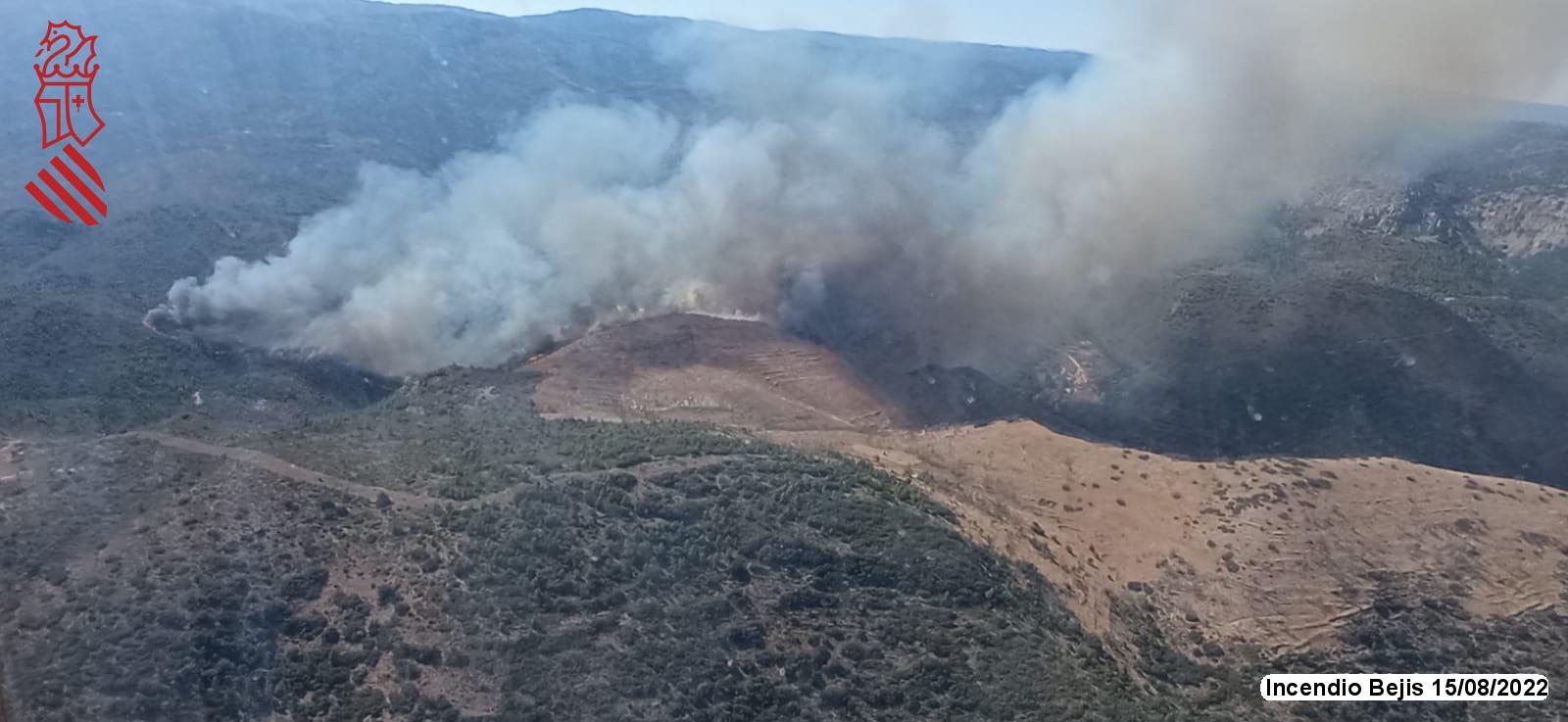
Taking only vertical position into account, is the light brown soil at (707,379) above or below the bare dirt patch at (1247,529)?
above

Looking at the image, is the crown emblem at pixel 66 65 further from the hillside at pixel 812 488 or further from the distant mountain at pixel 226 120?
the hillside at pixel 812 488

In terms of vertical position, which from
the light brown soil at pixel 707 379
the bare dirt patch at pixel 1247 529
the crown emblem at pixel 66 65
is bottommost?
the bare dirt patch at pixel 1247 529

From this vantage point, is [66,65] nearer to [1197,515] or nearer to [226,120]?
[226,120]

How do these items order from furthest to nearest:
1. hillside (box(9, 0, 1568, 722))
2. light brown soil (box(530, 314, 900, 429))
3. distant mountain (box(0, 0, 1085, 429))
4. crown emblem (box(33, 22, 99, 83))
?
crown emblem (box(33, 22, 99, 83)) → light brown soil (box(530, 314, 900, 429)) → distant mountain (box(0, 0, 1085, 429)) → hillside (box(9, 0, 1568, 722))

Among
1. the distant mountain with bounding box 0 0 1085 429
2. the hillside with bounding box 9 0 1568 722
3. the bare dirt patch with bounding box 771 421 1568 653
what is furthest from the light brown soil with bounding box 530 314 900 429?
the distant mountain with bounding box 0 0 1085 429

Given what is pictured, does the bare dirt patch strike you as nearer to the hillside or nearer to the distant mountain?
the hillside

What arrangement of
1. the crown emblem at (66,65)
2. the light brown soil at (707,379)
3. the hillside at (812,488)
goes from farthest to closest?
the crown emblem at (66,65) → the light brown soil at (707,379) → the hillside at (812,488)

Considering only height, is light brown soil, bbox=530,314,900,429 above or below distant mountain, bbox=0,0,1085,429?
below

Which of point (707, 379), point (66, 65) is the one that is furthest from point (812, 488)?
point (66, 65)

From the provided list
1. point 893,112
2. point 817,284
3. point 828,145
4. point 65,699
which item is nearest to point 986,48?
point 893,112

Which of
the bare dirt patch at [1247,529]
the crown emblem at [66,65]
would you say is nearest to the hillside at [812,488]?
the bare dirt patch at [1247,529]
